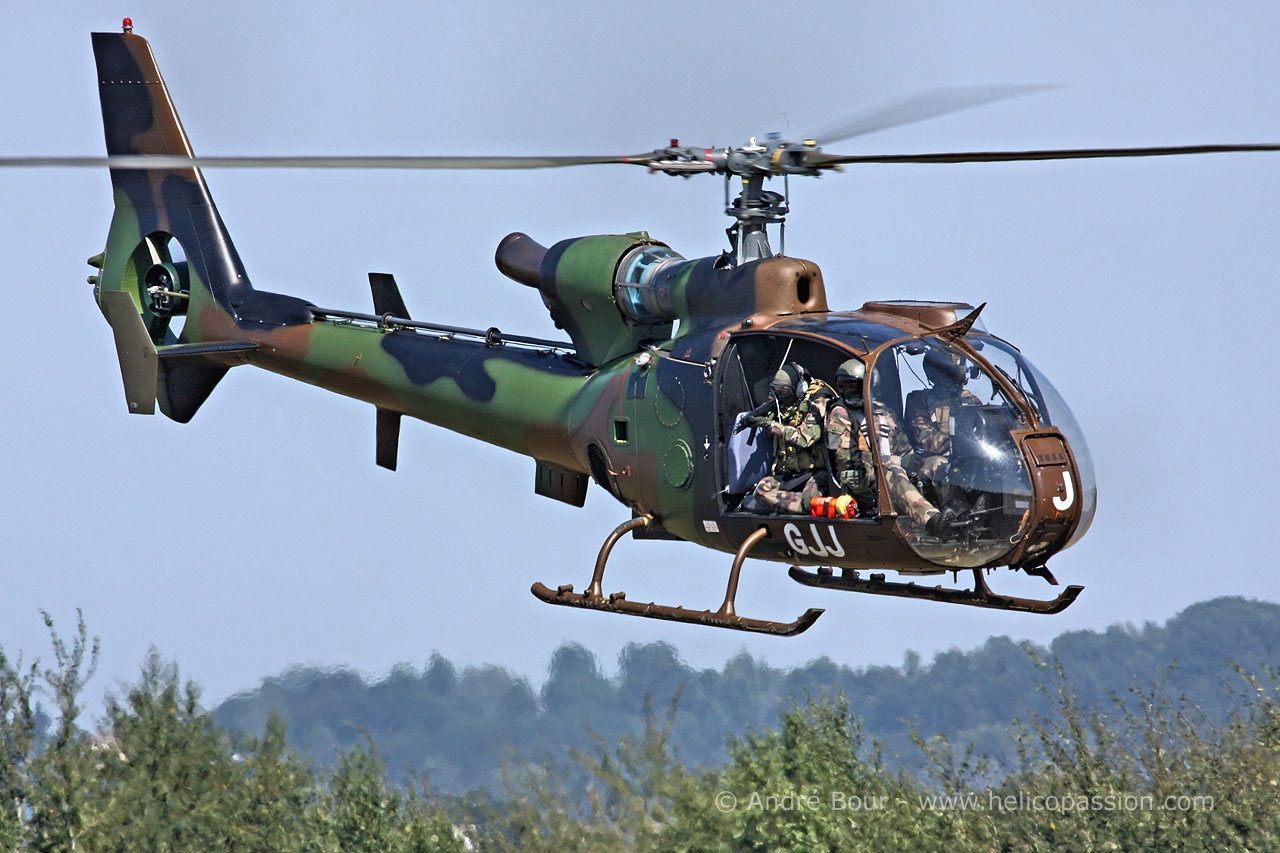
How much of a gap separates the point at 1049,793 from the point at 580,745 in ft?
60.2

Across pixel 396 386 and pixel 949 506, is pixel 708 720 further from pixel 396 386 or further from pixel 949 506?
pixel 949 506

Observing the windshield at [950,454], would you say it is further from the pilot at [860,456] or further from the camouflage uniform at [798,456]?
the camouflage uniform at [798,456]

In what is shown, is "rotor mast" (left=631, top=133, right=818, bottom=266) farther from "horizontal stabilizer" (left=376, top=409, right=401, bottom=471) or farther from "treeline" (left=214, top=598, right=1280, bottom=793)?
"treeline" (left=214, top=598, right=1280, bottom=793)

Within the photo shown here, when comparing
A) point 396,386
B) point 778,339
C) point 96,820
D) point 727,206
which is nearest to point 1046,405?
point 778,339

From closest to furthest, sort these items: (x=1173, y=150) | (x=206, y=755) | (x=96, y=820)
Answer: (x=1173, y=150)
(x=96, y=820)
(x=206, y=755)

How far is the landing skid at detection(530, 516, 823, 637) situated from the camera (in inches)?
491

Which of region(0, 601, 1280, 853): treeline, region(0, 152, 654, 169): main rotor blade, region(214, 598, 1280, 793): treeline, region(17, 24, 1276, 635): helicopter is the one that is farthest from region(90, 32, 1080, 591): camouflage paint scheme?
region(214, 598, 1280, 793): treeline

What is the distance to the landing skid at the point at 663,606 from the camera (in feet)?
40.9

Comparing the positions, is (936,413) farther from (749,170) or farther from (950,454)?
(749,170)

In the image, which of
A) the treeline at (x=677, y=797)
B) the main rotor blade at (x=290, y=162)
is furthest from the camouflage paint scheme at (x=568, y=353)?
the treeline at (x=677, y=797)

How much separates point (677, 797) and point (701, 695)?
28807 mm

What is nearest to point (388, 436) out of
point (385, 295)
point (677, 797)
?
point (385, 295)

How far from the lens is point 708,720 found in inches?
2205

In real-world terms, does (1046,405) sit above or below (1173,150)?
below
